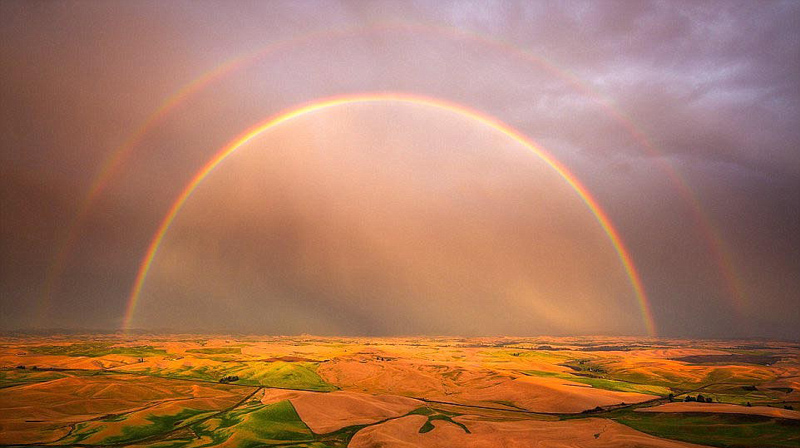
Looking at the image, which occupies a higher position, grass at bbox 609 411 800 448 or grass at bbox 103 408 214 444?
grass at bbox 609 411 800 448

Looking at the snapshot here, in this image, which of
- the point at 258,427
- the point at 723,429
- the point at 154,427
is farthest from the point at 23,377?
the point at 723,429

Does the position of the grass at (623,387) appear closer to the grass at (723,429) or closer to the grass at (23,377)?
the grass at (723,429)

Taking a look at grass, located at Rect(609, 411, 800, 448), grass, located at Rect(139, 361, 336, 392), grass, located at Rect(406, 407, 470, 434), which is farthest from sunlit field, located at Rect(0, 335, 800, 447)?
grass, located at Rect(139, 361, 336, 392)

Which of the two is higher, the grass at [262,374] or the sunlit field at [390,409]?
the sunlit field at [390,409]

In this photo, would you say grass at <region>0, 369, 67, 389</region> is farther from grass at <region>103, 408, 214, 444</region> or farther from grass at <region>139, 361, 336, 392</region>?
grass at <region>103, 408, 214, 444</region>

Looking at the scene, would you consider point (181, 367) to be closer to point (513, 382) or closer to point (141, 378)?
point (141, 378)

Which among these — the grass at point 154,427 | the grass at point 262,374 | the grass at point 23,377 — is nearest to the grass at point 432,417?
the grass at point 154,427

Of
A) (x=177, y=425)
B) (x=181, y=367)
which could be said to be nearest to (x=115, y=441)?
(x=177, y=425)

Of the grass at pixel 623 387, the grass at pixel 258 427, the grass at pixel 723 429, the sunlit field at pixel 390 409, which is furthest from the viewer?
the grass at pixel 623 387
